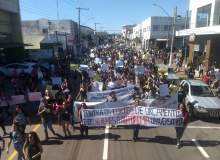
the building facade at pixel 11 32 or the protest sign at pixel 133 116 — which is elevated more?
the building facade at pixel 11 32

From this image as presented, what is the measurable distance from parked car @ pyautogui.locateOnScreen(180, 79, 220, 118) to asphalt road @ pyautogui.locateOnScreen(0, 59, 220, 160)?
62 centimetres

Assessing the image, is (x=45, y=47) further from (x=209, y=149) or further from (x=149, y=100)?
(x=209, y=149)

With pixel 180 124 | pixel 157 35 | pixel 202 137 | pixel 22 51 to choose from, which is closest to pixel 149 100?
pixel 180 124

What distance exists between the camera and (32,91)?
9.60 meters

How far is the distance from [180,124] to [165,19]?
4355cm

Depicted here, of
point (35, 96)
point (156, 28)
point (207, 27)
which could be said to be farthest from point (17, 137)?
point (156, 28)

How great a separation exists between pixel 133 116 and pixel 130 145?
0.98m

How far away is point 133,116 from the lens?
670 cm

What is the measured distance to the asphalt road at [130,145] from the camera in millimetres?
5770

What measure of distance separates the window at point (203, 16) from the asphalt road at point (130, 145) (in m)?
14.7

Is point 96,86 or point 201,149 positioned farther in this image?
point 96,86

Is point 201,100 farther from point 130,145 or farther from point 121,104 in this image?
point 130,145

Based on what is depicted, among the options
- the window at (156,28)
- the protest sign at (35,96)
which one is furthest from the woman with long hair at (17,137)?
the window at (156,28)

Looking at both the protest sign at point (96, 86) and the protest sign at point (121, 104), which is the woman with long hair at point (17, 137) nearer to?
the protest sign at point (121, 104)
